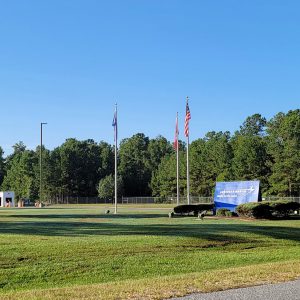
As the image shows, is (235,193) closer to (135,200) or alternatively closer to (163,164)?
(135,200)

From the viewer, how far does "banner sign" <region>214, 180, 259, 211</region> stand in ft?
121

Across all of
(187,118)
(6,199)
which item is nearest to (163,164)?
(6,199)

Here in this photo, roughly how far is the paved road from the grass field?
1.46ft

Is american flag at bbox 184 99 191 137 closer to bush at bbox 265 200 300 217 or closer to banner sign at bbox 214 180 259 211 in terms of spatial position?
banner sign at bbox 214 180 259 211

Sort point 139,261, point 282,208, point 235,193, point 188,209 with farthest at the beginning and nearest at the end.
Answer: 1. point 188,209
2. point 235,193
3. point 282,208
4. point 139,261

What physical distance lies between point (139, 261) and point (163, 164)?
113 m

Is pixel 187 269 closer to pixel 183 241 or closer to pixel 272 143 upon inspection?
pixel 183 241

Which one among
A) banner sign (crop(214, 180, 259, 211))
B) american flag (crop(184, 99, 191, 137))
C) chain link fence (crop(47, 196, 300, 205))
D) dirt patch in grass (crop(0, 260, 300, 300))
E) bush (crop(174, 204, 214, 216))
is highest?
american flag (crop(184, 99, 191, 137))

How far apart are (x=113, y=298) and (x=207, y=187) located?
325ft

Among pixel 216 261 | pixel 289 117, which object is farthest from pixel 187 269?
pixel 289 117

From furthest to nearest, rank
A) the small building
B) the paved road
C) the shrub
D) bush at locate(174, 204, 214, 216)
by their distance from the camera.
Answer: the small building
bush at locate(174, 204, 214, 216)
the shrub
the paved road

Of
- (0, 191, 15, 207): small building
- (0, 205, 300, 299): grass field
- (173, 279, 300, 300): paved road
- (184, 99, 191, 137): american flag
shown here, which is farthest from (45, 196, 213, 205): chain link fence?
(173, 279, 300, 300): paved road

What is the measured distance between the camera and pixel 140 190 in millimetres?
137625

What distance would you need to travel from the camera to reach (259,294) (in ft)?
27.8
